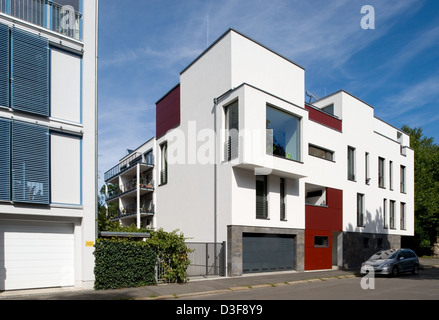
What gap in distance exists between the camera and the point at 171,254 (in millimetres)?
15414

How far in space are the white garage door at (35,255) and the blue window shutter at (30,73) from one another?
13.4 feet

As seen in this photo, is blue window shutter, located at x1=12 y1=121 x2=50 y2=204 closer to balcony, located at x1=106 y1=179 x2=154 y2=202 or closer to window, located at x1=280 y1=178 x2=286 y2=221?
window, located at x1=280 y1=178 x2=286 y2=221

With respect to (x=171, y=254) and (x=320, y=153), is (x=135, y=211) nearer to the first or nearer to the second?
(x=320, y=153)

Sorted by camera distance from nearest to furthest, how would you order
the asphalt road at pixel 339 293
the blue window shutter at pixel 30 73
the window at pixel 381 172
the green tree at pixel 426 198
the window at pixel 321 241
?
1. the asphalt road at pixel 339 293
2. the blue window shutter at pixel 30 73
3. the window at pixel 321 241
4. the window at pixel 381 172
5. the green tree at pixel 426 198

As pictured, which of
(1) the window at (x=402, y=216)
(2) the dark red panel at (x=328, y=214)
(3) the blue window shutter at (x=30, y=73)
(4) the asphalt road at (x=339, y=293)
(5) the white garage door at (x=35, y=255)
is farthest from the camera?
(1) the window at (x=402, y=216)

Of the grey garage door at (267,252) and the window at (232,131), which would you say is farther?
the grey garage door at (267,252)

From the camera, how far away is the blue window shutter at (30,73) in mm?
12664

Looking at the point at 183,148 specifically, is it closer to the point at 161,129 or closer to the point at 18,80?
the point at 161,129

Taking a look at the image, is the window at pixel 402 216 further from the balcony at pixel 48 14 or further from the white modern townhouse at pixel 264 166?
the balcony at pixel 48 14

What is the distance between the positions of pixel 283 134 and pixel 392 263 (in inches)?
341

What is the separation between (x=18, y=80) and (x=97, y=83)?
2789mm

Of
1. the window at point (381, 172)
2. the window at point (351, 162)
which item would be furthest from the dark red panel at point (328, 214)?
the window at point (381, 172)
